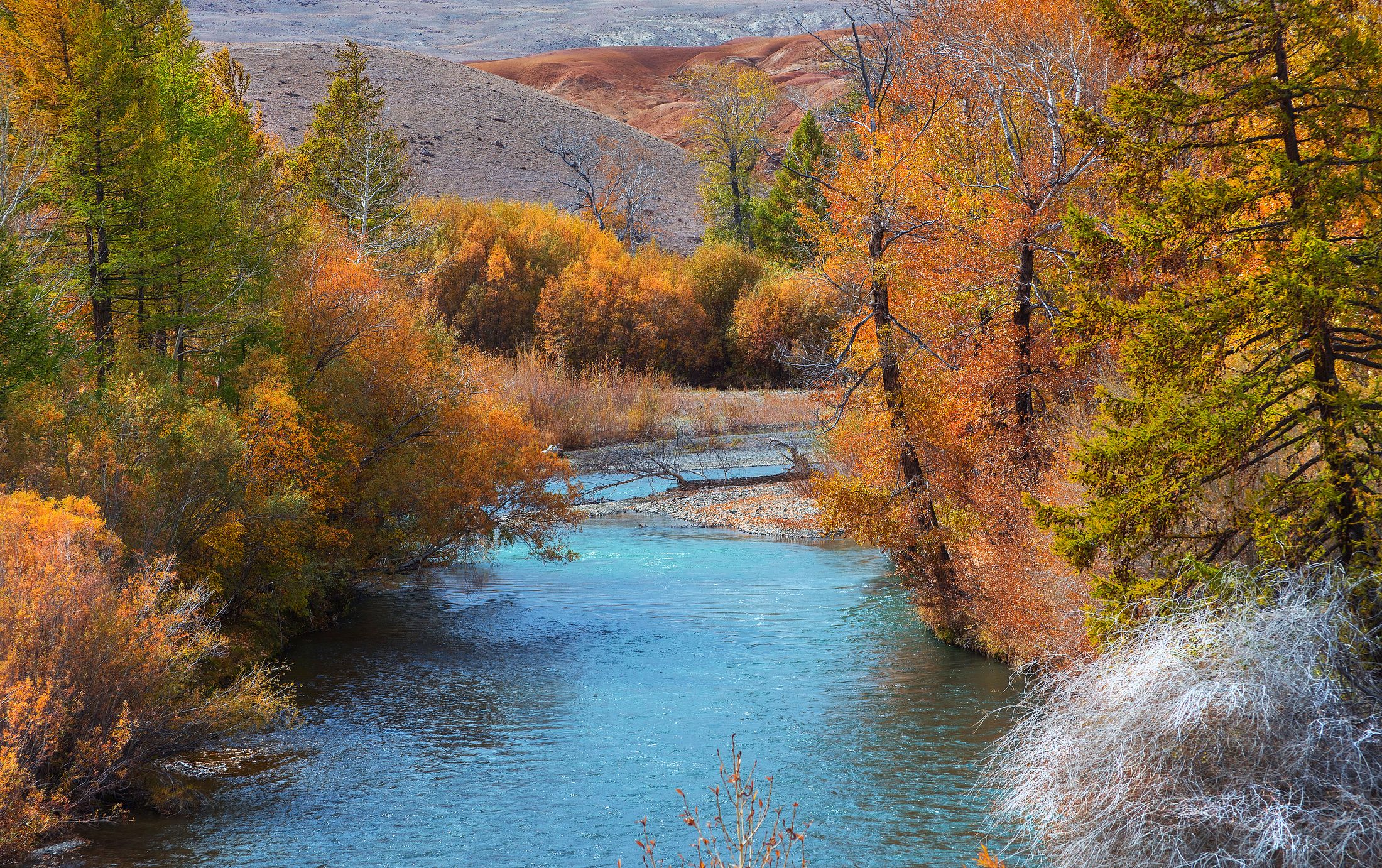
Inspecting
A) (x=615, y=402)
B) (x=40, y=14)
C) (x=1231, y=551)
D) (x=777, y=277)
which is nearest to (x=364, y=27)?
(x=777, y=277)

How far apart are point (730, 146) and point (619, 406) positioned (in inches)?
1339

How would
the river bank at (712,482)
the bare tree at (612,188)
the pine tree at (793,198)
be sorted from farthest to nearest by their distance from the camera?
the bare tree at (612,188)
the pine tree at (793,198)
the river bank at (712,482)

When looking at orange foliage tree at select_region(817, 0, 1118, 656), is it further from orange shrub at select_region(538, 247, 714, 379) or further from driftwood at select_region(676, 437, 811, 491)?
orange shrub at select_region(538, 247, 714, 379)

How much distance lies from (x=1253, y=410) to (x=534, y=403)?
101 ft

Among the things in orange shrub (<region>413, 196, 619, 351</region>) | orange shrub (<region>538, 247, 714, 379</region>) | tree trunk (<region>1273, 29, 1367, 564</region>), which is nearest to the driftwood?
orange shrub (<region>538, 247, 714, 379</region>)

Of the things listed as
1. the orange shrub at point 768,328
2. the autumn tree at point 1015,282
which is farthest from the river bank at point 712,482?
the orange shrub at point 768,328

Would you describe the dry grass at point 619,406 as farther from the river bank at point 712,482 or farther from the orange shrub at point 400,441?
the orange shrub at point 400,441

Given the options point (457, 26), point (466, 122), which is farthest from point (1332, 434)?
point (457, 26)

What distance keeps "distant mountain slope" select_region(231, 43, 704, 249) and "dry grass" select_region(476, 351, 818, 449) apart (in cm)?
3609

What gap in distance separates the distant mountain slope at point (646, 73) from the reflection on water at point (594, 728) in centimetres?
11519

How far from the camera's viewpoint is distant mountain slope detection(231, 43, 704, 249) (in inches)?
3164

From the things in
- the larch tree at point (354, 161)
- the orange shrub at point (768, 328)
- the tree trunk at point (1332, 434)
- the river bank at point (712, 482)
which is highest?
the larch tree at point (354, 161)

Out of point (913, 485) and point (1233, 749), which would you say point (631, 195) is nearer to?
point (913, 485)

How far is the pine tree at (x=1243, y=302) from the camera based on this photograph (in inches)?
347
